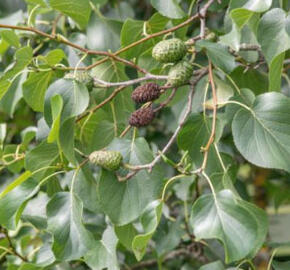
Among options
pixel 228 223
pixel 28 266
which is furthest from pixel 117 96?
pixel 228 223

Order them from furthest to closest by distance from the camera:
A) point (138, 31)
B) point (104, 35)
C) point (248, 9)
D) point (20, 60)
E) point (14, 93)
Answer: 1. point (104, 35)
2. point (14, 93)
3. point (138, 31)
4. point (20, 60)
5. point (248, 9)

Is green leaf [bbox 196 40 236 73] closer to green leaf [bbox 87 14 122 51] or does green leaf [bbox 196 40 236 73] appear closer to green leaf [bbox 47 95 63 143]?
green leaf [bbox 47 95 63 143]

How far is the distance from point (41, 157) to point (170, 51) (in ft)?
1.20

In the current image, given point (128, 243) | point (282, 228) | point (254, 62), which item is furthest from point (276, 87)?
point (282, 228)

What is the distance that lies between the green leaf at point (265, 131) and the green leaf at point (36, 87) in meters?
0.45

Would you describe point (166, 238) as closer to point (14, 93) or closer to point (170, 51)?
point (14, 93)

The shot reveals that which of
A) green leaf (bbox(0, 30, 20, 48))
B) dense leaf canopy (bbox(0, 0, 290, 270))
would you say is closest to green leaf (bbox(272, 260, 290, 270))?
dense leaf canopy (bbox(0, 0, 290, 270))

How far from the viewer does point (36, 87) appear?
1.45 meters

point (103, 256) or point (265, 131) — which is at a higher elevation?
point (265, 131)

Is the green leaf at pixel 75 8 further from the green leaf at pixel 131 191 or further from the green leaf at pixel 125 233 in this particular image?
the green leaf at pixel 125 233

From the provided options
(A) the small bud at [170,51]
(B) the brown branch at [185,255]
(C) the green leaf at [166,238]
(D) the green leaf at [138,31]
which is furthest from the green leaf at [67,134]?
(B) the brown branch at [185,255]

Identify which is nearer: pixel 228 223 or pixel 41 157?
pixel 228 223

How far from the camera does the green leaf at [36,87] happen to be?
1422 millimetres

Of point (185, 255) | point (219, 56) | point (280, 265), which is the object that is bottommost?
point (185, 255)
